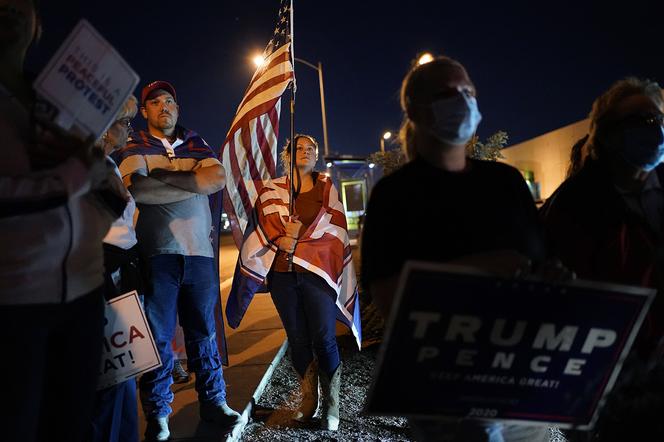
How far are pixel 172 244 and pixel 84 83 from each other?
5.95 feet

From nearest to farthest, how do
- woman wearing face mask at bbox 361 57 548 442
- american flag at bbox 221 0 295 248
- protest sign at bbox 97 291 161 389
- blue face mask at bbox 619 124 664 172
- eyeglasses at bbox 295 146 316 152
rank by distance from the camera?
woman wearing face mask at bbox 361 57 548 442
blue face mask at bbox 619 124 664 172
protest sign at bbox 97 291 161 389
eyeglasses at bbox 295 146 316 152
american flag at bbox 221 0 295 248

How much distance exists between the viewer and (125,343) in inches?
95.1

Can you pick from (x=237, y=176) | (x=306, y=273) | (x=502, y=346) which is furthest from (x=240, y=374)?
(x=502, y=346)

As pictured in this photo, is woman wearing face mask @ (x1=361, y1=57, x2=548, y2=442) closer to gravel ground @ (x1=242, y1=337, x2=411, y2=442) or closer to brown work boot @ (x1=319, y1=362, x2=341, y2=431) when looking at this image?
gravel ground @ (x1=242, y1=337, x2=411, y2=442)

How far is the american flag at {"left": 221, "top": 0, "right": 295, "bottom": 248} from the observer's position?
4281 mm

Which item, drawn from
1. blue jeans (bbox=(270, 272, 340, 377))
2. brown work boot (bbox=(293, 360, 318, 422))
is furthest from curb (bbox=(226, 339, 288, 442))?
blue jeans (bbox=(270, 272, 340, 377))

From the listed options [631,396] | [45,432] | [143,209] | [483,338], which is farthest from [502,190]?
[143,209]

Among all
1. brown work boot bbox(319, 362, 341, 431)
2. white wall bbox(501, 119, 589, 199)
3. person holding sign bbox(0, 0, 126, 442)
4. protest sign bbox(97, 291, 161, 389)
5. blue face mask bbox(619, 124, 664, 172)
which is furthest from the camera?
white wall bbox(501, 119, 589, 199)

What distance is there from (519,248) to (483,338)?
355 mm

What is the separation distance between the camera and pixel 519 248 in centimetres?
173

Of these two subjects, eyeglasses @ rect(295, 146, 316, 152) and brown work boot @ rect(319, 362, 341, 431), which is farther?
eyeglasses @ rect(295, 146, 316, 152)

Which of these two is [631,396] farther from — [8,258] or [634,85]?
[8,258]

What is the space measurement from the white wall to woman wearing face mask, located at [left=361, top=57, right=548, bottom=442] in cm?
1734

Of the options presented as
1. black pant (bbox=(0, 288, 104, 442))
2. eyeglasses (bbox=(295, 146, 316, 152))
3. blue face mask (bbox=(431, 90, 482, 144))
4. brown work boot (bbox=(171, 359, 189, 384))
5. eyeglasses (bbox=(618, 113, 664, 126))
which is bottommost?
brown work boot (bbox=(171, 359, 189, 384))
